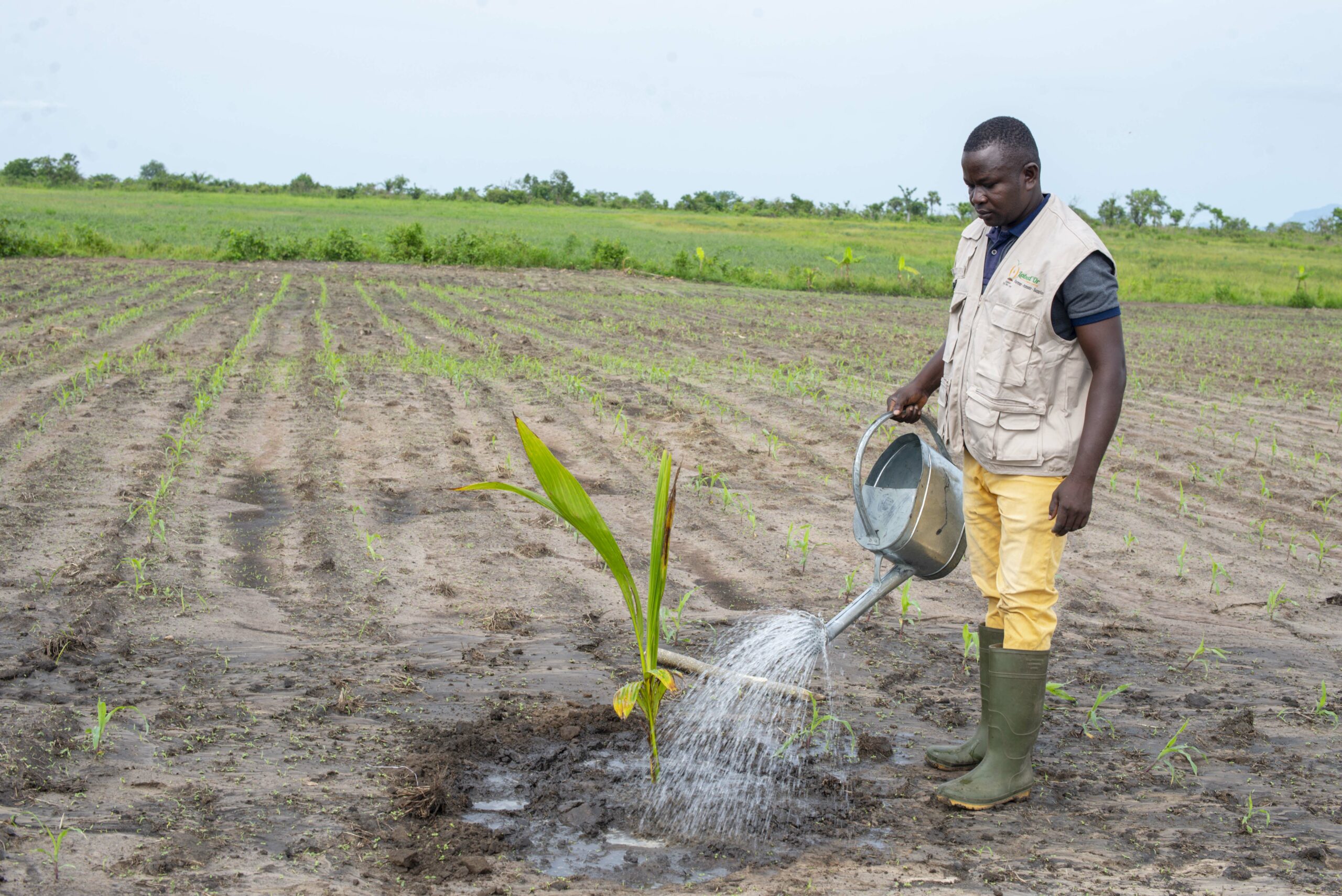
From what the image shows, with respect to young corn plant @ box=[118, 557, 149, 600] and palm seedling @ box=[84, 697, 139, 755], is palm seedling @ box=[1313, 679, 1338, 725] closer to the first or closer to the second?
palm seedling @ box=[84, 697, 139, 755]

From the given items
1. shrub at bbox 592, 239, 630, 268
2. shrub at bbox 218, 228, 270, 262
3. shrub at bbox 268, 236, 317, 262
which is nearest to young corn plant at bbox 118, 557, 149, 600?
shrub at bbox 218, 228, 270, 262

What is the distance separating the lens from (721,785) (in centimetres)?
276

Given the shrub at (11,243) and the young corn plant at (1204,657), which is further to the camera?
the shrub at (11,243)

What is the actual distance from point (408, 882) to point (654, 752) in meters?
0.74

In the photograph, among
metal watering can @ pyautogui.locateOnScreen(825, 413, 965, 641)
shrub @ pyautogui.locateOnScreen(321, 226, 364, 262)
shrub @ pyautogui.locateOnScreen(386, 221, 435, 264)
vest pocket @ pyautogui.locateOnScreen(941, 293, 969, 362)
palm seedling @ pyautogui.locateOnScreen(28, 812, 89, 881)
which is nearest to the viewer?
palm seedling @ pyautogui.locateOnScreen(28, 812, 89, 881)

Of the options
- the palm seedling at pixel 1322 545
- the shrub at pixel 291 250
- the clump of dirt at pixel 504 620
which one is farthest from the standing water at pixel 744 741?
the shrub at pixel 291 250

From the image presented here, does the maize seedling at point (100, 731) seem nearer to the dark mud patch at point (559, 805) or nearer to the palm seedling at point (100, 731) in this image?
the palm seedling at point (100, 731)

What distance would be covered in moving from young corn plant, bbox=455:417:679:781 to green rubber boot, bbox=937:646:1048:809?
790mm

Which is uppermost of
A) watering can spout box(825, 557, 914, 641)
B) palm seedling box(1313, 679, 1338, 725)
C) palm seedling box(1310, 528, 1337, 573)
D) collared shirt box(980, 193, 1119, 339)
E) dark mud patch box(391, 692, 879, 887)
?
collared shirt box(980, 193, 1119, 339)

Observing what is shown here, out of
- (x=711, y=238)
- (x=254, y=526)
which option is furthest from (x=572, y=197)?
(x=254, y=526)

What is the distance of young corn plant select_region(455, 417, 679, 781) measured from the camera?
227cm

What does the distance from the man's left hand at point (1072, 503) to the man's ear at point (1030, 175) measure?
72 cm

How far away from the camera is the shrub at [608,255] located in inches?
928

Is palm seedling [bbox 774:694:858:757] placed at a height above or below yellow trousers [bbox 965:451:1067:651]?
below
